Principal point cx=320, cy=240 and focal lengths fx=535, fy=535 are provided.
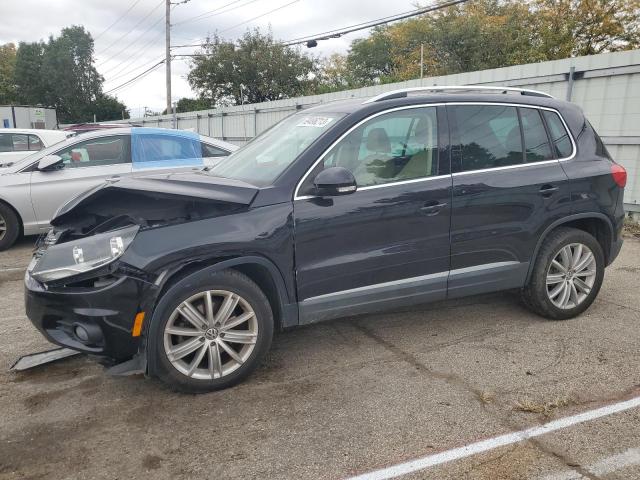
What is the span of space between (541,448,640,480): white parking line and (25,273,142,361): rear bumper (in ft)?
7.50

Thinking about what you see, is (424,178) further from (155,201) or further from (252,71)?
(252,71)

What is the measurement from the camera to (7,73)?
75.9 meters

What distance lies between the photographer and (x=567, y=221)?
430 centimetres

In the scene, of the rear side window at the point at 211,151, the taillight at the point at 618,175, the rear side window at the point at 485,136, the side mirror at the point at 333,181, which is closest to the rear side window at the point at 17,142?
the rear side window at the point at 211,151

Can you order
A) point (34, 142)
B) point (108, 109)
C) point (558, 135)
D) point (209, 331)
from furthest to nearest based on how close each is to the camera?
point (108, 109) → point (34, 142) → point (558, 135) → point (209, 331)

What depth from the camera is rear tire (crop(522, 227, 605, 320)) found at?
429cm

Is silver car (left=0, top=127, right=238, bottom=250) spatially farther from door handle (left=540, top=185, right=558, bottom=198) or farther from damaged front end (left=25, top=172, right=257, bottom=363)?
door handle (left=540, top=185, right=558, bottom=198)

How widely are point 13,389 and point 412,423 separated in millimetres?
2534

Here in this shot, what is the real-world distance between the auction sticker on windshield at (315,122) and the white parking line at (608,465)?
250cm

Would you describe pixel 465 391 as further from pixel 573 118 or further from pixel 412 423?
pixel 573 118

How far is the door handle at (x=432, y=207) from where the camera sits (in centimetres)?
372

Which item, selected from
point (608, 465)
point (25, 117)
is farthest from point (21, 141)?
point (25, 117)

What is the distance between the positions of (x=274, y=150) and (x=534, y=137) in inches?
80.9

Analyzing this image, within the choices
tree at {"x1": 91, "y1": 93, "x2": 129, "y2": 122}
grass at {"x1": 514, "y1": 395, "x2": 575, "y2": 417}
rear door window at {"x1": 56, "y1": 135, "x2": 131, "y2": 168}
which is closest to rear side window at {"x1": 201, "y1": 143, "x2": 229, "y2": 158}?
rear door window at {"x1": 56, "y1": 135, "x2": 131, "y2": 168}
